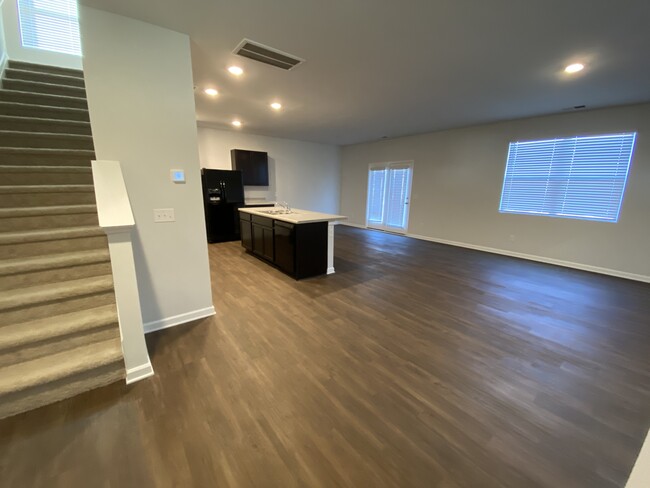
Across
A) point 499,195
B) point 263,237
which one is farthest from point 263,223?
point 499,195

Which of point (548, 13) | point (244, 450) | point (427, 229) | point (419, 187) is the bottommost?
point (244, 450)

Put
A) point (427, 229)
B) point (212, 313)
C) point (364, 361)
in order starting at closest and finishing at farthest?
point (364, 361), point (212, 313), point (427, 229)

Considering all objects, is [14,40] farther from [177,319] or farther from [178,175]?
[177,319]

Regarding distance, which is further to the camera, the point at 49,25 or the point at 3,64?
the point at 49,25

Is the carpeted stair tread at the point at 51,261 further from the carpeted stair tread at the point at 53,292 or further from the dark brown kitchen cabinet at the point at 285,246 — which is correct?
the dark brown kitchen cabinet at the point at 285,246

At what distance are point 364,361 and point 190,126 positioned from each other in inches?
104

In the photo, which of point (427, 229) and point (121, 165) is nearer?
point (121, 165)

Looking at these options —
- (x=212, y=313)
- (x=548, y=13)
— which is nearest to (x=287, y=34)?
(x=548, y=13)

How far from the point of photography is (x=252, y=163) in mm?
7039

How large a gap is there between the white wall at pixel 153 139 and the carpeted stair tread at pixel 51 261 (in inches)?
11.5

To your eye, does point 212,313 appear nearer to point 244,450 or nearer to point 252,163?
point 244,450

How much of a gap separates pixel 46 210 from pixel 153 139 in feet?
3.63

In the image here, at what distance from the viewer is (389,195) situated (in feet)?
25.8

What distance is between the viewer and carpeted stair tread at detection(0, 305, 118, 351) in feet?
5.64
